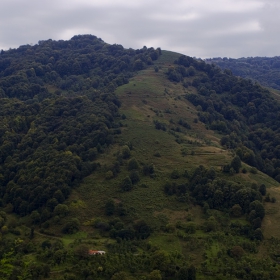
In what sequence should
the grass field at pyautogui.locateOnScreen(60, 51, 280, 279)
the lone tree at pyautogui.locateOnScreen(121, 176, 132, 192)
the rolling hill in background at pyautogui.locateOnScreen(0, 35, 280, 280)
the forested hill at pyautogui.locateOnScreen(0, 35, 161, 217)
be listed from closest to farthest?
the rolling hill in background at pyautogui.locateOnScreen(0, 35, 280, 280) < the grass field at pyautogui.locateOnScreen(60, 51, 280, 279) < the lone tree at pyautogui.locateOnScreen(121, 176, 132, 192) < the forested hill at pyautogui.locateOnScreen(0, 35, 161, 217)

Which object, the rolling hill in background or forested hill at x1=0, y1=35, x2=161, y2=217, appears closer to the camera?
the rolling hill in background

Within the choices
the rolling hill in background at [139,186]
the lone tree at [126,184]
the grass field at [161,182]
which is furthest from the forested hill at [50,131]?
the lone tree at [126,184]

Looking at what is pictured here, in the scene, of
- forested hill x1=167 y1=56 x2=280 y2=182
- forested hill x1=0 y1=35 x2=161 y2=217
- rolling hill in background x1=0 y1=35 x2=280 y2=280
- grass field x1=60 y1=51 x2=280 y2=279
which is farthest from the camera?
forested hill x1=167 y1=56 x2=280 y2=182

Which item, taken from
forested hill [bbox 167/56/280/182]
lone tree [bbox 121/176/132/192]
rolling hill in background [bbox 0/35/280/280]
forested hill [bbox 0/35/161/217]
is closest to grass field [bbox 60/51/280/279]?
rolling hill in background [bbox 0/35/280/280]

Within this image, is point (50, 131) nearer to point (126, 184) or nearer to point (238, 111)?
point (126, 184)

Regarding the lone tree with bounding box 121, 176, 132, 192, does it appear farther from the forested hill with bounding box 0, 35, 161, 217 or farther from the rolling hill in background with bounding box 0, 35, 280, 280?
the forested hill with bounding box 0, 35, 161, 217

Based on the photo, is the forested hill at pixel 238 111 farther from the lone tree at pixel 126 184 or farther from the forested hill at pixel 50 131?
the lone tree at pixel 126 184
